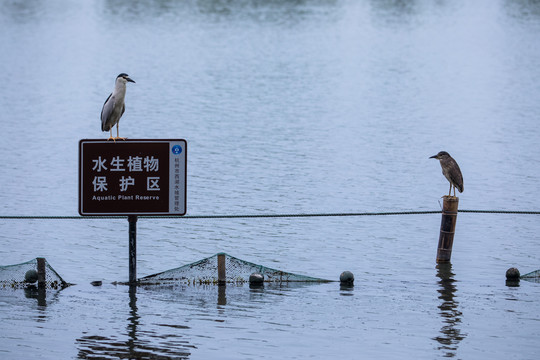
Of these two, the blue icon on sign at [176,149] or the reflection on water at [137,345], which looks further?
the blue icon on sign at [176,149]

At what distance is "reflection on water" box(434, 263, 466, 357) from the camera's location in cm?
1441

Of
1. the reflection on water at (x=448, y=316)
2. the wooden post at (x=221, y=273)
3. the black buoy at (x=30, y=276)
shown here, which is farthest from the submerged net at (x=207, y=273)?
the reflection on water at (x=448, y=316)

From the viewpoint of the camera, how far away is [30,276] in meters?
17.1

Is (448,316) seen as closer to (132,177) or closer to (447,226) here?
(447,226)

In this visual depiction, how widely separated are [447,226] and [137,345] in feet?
22.9

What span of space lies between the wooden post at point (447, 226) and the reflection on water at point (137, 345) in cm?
578

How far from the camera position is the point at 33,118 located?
44.8 metres

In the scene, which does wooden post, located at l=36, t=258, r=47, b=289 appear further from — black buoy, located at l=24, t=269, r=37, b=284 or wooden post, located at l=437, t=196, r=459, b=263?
wooden post, located at l=437, t=196, r=459, b=263

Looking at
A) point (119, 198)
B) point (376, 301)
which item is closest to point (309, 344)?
point (376, 301)

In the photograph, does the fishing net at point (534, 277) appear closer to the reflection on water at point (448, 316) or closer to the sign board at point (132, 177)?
the reflection on water at point (448, 316)

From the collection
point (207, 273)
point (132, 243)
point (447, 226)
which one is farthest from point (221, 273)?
point (447, 226)

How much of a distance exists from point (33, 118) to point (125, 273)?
2547 centimetres

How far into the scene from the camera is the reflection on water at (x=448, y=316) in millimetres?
14414

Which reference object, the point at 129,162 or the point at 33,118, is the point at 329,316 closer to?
the point at 129,162
